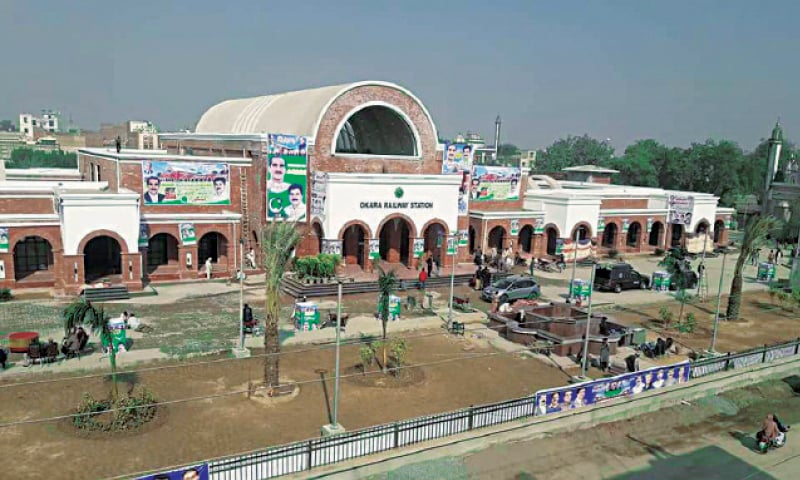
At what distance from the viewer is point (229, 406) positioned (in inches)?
640

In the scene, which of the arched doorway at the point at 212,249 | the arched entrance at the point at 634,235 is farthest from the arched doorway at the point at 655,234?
the arched doorway at the point at 212,249

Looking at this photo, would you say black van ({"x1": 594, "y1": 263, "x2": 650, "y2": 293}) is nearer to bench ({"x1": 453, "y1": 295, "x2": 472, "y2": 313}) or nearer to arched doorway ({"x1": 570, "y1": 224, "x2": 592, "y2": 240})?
arched doorway ({"x1": 570, "y1": 224, "x2": 592, "y2": 240})

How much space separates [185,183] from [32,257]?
800 centimetres

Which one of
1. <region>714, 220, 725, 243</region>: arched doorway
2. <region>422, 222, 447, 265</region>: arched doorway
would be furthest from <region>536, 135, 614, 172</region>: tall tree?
<region>422, 222, 447, 265</region>: arched doorway

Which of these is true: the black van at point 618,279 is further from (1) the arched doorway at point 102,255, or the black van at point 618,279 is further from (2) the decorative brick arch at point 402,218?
(1) the arched doorway at point 102,255

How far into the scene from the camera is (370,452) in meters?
13.5

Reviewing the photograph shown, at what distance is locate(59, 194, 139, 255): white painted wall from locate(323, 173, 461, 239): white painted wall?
9.35 metres

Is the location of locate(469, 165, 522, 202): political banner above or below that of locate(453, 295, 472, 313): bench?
above

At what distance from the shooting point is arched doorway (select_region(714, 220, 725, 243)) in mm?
51188

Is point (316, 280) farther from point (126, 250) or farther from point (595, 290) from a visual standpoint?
point (595, 290)

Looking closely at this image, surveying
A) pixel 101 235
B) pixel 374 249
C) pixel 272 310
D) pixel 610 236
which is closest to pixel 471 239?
pixel 374 249

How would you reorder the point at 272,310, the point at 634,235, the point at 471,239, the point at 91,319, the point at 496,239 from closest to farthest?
the point at 91,319, the point at 272,310, the point at 471,239, the point at 496,239, the point at 634,235

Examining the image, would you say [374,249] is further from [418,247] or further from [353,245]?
[418,247]

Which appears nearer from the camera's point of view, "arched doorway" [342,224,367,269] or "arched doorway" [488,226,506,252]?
"arched doorway" [342,224,367,269]
